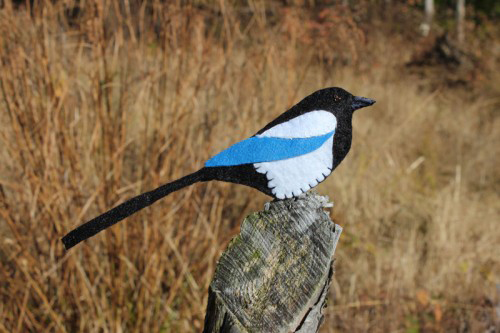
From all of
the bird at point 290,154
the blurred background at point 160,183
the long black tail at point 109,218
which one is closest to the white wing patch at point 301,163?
the bird at point 290,154

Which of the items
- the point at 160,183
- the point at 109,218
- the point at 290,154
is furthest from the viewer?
the point at 160,183

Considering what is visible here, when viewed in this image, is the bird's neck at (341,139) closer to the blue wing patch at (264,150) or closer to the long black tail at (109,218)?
the blue wing patch at (264,150)

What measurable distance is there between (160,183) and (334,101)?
0.76 m

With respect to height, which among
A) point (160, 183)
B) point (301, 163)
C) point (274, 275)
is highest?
point (301, 163)

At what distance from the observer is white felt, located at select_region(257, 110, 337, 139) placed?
748 millimetres

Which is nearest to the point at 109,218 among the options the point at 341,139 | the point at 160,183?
the point at 341,139

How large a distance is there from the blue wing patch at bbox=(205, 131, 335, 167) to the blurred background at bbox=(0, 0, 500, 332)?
0.61 metres

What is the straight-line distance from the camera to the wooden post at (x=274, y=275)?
0.63 m

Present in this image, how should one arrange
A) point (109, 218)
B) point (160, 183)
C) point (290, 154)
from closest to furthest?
point (109, 218) → point (290, 154) → point (160, 183)

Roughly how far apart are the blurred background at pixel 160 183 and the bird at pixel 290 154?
62 cm

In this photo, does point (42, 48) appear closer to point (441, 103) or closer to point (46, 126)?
point (46, 126)

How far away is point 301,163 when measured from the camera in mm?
747

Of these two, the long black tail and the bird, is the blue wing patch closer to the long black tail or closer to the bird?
the bird

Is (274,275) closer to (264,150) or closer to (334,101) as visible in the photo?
(264,150)
